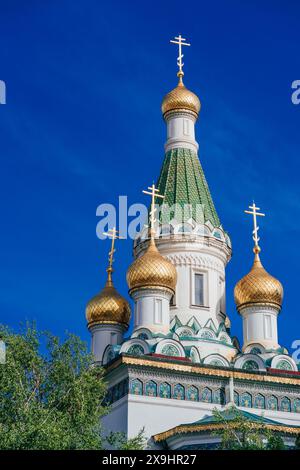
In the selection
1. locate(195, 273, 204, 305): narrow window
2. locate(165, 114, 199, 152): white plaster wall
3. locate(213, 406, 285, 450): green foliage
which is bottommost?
locate(213, 406, 285, 450): green foliage

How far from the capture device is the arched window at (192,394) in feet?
80.9

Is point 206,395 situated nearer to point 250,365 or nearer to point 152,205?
point 250,365

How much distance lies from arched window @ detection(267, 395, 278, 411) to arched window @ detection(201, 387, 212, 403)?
75.4 inches

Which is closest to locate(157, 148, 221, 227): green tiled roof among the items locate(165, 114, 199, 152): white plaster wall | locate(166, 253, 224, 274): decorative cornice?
locate(165, 114, 199, 152): white plaster wall

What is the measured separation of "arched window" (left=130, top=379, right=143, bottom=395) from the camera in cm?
2405

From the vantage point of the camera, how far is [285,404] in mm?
25797

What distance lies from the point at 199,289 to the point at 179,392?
4552 mm

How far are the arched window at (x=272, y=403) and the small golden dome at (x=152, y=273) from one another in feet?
14.2

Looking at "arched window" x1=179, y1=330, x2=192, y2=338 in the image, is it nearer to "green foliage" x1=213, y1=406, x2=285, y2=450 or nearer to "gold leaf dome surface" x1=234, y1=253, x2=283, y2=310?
"gold leaf dome surface" x1=234, y1=253, x2=283, y2=310

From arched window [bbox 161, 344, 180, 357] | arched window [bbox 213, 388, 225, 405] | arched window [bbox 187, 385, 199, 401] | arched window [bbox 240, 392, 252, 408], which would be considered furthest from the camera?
arched window [bbox 240, 392, 252, 408]

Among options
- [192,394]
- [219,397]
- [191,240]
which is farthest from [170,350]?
[191,240]

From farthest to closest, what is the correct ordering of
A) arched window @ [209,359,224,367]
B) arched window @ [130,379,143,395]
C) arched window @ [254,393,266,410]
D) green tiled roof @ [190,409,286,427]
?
1. arched window @ [209,359,224,367]
2. arched window @ [254,393,266,410]
3. arched window @ [130,379,143,395]
4. green tiled roof @ [190,409,286,427]

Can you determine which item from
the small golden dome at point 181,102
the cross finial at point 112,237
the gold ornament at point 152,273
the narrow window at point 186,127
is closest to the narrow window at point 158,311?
the gold ornament at point 152,273

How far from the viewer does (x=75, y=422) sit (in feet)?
59.7
